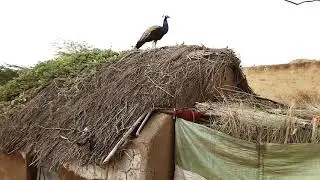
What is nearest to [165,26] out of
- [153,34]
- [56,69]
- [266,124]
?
[153,34]

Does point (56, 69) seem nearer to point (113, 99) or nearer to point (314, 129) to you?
point (113, 99)

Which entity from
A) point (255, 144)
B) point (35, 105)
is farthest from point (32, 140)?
point (255, 144)

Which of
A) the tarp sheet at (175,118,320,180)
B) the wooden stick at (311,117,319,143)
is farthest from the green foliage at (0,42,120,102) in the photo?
the wooden stick at (311,117,319,143)

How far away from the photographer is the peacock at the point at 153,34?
9.46m

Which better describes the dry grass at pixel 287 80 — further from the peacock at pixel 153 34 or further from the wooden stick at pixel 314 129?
the wooden stick at pixel 314 129

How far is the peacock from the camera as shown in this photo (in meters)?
9.46

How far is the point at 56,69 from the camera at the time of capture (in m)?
10.4

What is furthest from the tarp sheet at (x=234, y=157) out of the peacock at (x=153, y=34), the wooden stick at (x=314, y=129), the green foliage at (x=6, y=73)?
the green foliage at (x=6, y=73)

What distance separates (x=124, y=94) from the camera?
7684 millimetres

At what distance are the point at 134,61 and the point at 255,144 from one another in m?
3.63

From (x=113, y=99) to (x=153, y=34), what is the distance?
2201mm

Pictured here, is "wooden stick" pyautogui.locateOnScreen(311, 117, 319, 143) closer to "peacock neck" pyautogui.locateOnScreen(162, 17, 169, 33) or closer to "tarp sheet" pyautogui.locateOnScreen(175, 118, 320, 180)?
"tarp sheet" pyautogui.locateOnScreen(175, 118, 320, 180)

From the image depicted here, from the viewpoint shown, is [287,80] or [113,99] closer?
[113,99]

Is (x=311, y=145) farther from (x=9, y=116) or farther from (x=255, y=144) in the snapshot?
(x=9, y=116)
